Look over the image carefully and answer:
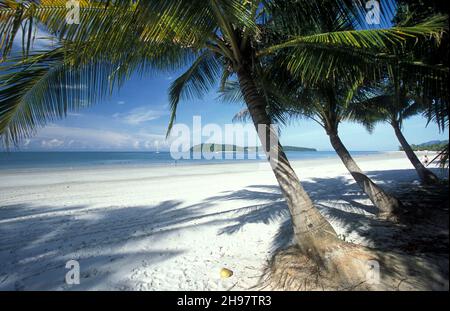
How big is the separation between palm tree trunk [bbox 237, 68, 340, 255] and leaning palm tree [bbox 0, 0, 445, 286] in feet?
0.04

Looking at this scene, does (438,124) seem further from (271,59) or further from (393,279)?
(271,59)

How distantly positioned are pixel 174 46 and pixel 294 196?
2.63m

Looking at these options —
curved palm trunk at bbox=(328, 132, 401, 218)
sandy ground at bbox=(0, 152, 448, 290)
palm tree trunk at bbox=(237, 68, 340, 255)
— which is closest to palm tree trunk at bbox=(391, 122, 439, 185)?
curved palm trunk at bbox=(328, 132, 401, 218)

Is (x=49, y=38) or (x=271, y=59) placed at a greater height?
(x=271, y=59)

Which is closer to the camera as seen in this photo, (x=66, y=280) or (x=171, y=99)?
(x=66, y=280)

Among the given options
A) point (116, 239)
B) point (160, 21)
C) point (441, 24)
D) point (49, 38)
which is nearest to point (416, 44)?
point (441, 24)

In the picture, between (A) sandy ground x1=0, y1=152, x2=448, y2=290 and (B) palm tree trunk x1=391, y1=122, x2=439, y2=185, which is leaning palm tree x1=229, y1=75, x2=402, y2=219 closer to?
(A) sandy ground x1=0, y1=152, x2=448, y2=290

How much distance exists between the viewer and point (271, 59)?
3961mm

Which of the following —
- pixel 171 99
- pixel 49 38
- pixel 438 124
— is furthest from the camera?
pixel 171 99

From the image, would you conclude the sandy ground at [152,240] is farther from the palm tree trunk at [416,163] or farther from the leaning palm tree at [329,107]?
the palm tree trunk at [416,163]

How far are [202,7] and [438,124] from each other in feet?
6.72

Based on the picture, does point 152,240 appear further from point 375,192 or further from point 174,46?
point 375,192

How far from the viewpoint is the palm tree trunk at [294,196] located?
267cm

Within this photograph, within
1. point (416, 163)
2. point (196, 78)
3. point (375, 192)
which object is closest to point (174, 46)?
point (196, 78)
